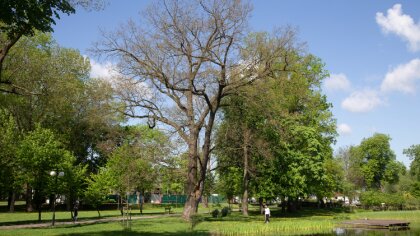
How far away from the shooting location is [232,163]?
128 feet

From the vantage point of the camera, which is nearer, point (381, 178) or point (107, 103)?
point (107, 103)

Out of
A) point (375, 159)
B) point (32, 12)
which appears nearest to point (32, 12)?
point (32, 12)

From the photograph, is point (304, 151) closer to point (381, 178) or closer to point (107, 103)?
point (107, 103)

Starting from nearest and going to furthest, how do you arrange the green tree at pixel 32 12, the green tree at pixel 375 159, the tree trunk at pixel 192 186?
1. the green tree at pixel 32 12
2. the tree trunk at pixel 192 186
3. the green tree at pixel 375 159

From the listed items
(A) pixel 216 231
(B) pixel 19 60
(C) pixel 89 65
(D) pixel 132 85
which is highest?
(C) pixel 89 65

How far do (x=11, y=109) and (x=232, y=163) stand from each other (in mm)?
24918

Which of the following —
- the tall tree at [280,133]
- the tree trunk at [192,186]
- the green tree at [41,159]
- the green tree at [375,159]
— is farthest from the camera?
the green tree at [375,159]

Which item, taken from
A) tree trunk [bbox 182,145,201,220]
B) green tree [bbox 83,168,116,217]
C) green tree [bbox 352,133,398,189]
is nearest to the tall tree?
tree trunk [bbox 182,145,201,220]

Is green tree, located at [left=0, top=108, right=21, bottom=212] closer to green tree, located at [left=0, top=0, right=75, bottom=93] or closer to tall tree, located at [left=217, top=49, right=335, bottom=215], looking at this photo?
tall tree, located at [left=217, top=49, right=335, bottom=215]

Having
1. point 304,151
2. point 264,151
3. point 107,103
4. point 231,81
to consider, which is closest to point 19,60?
point 107,103

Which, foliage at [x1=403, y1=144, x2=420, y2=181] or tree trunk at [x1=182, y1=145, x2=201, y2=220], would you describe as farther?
foliage at [x1=403, y1=144, x2=420, y2=181]

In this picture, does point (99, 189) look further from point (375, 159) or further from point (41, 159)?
point (375, 159)

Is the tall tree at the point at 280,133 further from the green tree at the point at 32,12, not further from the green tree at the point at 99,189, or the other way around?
the green tree at the point at 32,12

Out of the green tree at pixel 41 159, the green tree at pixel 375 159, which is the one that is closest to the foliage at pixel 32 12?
the green tree at pixel 41 159
